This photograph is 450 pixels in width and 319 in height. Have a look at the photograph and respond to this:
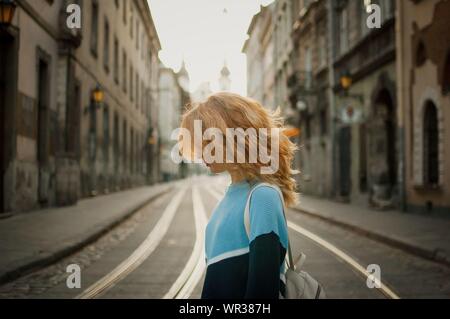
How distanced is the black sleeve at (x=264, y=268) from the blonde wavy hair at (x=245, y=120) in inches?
11.8

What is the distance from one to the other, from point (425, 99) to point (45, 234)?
9.42 m

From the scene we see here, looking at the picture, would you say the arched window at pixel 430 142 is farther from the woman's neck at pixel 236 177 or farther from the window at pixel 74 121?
the woman's neck at pixel 236 177

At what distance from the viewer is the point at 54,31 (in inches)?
593

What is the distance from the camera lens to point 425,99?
545 inches

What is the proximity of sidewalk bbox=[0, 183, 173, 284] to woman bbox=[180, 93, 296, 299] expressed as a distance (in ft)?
14.6

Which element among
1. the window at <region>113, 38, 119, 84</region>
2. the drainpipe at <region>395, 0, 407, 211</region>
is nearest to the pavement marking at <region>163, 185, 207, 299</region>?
the drainpipe at <region>395, 0, 407, 211</region>

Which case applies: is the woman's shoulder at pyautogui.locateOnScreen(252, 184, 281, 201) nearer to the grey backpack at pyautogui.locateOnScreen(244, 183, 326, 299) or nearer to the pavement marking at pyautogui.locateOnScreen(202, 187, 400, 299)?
the grey backpack at pyautogui.locateOnScreen(244, 183, 326, 299)

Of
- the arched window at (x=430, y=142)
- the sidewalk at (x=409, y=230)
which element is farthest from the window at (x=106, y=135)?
the arched window at (x=430, y=142)

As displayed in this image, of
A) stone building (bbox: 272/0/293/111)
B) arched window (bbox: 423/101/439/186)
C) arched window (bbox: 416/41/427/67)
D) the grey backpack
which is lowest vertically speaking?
the grey backpack

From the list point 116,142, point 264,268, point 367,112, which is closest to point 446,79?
point 367,112

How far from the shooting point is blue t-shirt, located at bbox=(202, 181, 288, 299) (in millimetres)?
1692

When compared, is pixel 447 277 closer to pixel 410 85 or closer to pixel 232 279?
pixel 232 279

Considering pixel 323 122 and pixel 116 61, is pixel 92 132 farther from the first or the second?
pixel 323 122
